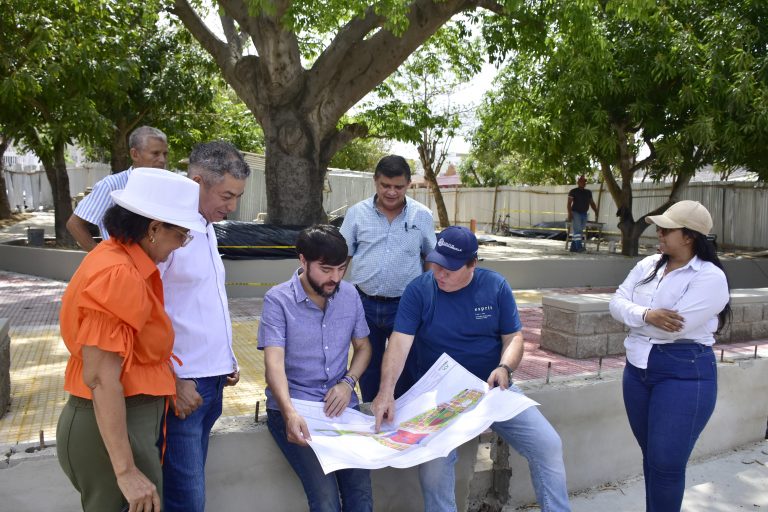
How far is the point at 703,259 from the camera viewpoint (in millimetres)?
3256

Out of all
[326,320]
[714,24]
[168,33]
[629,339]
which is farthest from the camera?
[168,33]

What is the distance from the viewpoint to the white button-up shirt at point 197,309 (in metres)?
2.39

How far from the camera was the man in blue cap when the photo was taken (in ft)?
9.82

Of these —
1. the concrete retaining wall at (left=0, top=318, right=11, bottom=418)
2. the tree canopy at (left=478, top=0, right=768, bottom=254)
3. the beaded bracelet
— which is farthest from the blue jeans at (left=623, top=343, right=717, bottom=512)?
the tree canopy at (left=478, top=0, right=768, bottom=254)

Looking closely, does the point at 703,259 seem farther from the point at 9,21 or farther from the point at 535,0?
the point at 9,21

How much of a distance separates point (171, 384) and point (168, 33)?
1520cm

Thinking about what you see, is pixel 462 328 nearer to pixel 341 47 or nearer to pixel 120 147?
pixel 341 47

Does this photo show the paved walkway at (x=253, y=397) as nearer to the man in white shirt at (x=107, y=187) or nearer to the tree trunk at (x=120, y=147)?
the man in white shirt at (x=107, y=187)

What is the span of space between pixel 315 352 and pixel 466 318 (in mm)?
785

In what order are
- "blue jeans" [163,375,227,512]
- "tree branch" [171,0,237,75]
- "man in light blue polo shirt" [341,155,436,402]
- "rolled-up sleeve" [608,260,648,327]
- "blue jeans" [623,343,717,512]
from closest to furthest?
"blue jeans" [163,375,227,512]
"blue jeans" [623,343,717,512]
"rolled-up sleeve" [608,260,648,327]
"man in light blue polo shirt" [341,155,436,402]
"tree branch" [171,0,237,75]

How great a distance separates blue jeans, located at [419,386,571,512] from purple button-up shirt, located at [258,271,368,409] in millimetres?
630

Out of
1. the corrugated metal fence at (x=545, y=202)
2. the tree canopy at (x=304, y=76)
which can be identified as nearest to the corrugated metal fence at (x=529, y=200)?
the corrugated metal fence at (x=545, y=202)

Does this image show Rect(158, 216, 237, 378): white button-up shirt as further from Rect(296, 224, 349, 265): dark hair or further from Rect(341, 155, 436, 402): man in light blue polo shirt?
Rect(341, 155, 436, 402): man in light blue polo shirt

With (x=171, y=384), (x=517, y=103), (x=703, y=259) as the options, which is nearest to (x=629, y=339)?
(x=703, y=259)
